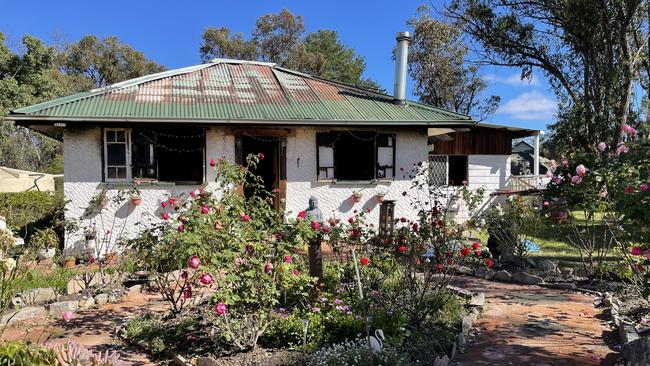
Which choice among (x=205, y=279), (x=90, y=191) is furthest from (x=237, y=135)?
(x=205, y=279)

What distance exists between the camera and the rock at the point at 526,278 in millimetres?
7043

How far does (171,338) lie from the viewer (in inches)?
175

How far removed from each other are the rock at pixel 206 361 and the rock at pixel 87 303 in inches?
114

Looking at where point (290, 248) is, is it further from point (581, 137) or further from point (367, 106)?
point (581, 137)

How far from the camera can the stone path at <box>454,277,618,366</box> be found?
13.0 feet

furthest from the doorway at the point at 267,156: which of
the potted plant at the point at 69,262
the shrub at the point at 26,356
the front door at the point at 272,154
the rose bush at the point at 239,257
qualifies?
the shrub at the point at 26,356

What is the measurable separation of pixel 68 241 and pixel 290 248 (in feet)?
22.6

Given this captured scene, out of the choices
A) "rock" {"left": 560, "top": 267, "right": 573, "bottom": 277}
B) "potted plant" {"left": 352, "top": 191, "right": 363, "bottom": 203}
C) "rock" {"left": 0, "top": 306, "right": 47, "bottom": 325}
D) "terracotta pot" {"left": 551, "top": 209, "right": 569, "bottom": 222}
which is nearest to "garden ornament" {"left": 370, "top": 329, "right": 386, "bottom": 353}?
"rock" {"left": 0, "top": 306, "right": 47, "bottom": 325}

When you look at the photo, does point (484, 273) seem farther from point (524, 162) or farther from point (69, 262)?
point (524, 162)

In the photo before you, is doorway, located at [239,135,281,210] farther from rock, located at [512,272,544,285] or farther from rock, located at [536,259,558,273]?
rock, located at [536,259,558,273]

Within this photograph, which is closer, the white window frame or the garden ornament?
the garden ornament

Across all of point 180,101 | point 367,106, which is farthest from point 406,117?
point 180,101

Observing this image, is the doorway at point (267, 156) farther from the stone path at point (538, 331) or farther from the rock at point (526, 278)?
the stone path at point (538, 331)

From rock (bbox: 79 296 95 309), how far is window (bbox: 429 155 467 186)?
12532 mm
